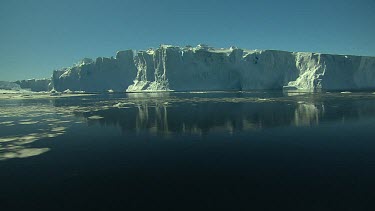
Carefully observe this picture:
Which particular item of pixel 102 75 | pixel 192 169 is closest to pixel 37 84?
pixel 102 75

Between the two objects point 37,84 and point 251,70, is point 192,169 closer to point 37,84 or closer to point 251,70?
point 251,70

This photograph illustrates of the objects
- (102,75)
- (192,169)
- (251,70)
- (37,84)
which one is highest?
(102,75)

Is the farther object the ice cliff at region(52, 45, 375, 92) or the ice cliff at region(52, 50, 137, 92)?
the ice cliff at region(52, 50, 137, 92)

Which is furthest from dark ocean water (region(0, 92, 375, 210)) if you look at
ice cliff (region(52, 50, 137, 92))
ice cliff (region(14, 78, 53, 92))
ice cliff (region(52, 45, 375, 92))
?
ice cliff (region(14, 78, 53, 92))

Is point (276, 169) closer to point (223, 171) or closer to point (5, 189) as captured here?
point (223, 171)

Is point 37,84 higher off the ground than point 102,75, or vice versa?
point 102,75

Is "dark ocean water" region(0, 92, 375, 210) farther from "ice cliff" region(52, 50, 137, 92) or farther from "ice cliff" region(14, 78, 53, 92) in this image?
"ice cliff" region(14, 78, 53, 92)

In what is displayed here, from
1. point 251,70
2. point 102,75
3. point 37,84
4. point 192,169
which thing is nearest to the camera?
point 192,169

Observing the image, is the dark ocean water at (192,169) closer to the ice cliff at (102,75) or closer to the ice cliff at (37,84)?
the ice cliff at (102,75)

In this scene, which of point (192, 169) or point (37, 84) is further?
point (37, 84)

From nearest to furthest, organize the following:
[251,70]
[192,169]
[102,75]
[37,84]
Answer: [192,169]
[251,70]
[102,75]
[37,84]
